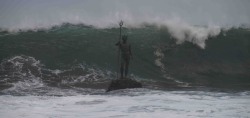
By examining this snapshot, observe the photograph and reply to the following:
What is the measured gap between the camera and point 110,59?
1681 centimetres

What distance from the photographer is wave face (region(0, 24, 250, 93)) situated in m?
14.2

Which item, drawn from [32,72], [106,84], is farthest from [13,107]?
[32,72]

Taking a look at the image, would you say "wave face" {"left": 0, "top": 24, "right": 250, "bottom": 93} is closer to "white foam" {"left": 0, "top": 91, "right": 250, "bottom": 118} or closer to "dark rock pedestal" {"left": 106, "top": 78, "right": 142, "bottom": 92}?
"dark rock pedestal" {"left": 106, "top": 78, "right": 142, "bottom": 92}

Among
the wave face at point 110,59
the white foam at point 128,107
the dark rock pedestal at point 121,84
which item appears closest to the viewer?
the white foam at point 128,107

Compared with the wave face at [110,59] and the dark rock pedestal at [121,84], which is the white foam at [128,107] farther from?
the wave face at [110,59]

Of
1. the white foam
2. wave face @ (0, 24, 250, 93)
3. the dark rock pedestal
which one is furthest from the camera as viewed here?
wave face @ (0, 24, 250, 93)

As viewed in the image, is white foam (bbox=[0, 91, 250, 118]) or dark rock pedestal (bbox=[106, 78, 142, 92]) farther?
dark rock pedestal (bbox=[106, 78, 142, 92])

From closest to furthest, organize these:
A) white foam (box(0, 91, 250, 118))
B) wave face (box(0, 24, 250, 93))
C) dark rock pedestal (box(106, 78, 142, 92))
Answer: white foam (box(0, 91, 250, 118))
dark rock pedestal (box(106, 78, 142, 92))
wave face (box(0, 24, 250, 93))

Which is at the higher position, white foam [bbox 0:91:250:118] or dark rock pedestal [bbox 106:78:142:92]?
dark rock pedestal [bbox 106:78:142:92]

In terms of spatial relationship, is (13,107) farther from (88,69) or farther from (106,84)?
(88,69)

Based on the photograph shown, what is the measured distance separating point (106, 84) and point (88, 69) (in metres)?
2.08

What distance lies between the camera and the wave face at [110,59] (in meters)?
14.2

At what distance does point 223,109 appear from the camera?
23.9 feet

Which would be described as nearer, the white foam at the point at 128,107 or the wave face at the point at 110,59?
the white foam at the point at 128,107
